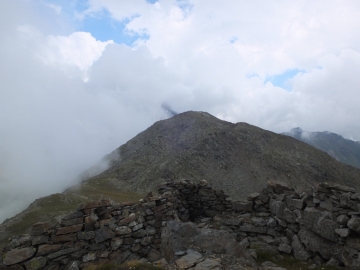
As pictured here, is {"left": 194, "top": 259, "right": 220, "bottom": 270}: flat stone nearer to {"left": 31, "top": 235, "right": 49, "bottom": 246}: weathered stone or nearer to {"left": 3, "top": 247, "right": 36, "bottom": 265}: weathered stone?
{"left": 31, "top": 235, "right": 49, "bottom": 246}: weathered stone

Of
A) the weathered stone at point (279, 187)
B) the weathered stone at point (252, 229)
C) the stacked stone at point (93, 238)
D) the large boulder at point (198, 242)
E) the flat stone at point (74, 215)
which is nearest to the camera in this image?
the large boulder at point (198, 242)

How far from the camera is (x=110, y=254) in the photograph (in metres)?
11.1

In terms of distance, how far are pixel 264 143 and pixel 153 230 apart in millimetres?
107562

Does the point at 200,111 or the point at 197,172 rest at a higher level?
the point at 200,111

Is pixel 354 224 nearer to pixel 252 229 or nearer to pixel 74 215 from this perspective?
pixel 252 229

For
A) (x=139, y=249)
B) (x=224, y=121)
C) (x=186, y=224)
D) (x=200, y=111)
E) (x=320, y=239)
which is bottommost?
(x=320, y=239)

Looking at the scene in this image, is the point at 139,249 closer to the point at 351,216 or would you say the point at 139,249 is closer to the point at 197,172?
the point at 351,216

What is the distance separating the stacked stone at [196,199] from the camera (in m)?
17.7

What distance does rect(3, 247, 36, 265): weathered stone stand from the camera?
9234mm

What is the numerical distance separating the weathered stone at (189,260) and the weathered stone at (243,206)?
303 inches

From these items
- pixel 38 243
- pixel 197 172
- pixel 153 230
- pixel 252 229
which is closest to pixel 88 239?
pixel 38 243

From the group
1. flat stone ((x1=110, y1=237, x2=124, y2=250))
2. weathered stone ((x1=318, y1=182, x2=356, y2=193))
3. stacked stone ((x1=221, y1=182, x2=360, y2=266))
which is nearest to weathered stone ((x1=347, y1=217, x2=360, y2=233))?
stacked stone ((x1=221, y1=182, x2=360, y2=266))

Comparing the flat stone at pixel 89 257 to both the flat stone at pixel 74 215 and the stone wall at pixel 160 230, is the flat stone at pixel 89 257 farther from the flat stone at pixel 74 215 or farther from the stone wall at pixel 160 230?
the flat stone at pixel 74 215

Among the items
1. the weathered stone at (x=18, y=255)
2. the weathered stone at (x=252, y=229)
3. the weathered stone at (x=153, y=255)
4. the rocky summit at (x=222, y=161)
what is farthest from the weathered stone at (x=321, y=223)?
the rocky summit at (x=222, y=161)
